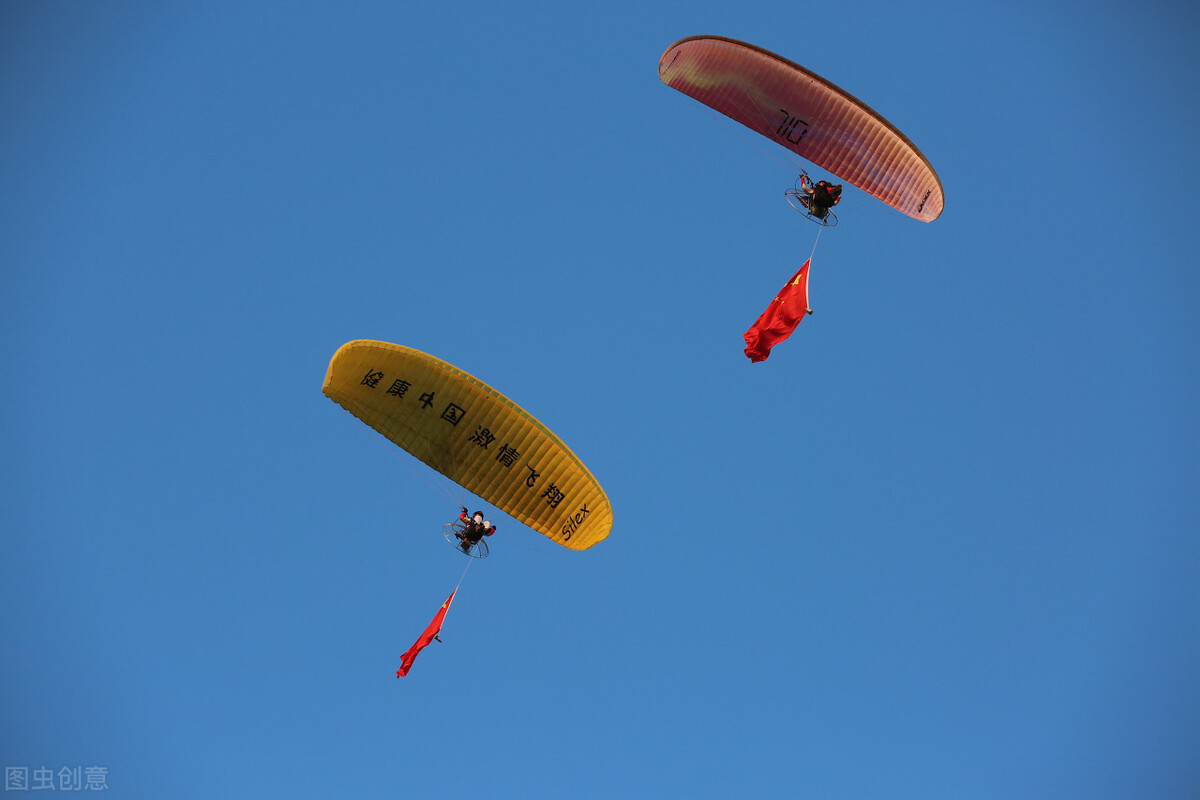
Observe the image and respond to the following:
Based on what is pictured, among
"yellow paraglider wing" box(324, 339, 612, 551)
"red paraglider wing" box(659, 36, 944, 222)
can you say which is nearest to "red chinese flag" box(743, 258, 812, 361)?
"red paraglider wing" box(659, 36, 944, 222)

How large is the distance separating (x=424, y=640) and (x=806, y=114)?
18.6 meters

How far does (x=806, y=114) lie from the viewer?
28.3 metres

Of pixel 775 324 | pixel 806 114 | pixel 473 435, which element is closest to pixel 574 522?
pixel 473 435

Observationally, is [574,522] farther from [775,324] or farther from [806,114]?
[806,114]

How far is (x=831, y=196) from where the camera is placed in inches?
1136

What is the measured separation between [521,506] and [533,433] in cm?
241

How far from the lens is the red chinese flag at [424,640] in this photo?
86.9 feet

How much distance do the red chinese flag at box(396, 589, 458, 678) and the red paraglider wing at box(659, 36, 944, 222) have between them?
16639 mm

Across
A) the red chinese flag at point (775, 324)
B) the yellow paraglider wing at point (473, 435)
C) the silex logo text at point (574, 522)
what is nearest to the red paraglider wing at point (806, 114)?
the red chinese flag at point (775, 324)

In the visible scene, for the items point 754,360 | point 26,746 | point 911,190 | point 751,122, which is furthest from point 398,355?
point 26,746

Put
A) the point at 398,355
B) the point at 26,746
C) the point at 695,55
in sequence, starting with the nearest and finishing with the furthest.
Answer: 1. the point at 398,355
2. the point at 695,55
3. the point at 26,746

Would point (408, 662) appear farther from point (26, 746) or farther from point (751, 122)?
point (26, 746)

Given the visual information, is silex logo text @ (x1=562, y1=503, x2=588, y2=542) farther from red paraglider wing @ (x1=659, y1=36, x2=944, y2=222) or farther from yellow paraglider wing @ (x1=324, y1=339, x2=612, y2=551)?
red paraglider wing @ (x1=659, y1=36, x2=944, y2=222)

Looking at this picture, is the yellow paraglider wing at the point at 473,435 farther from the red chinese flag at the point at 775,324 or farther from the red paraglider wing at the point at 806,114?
the red paraglider wing at the point at 806,114
